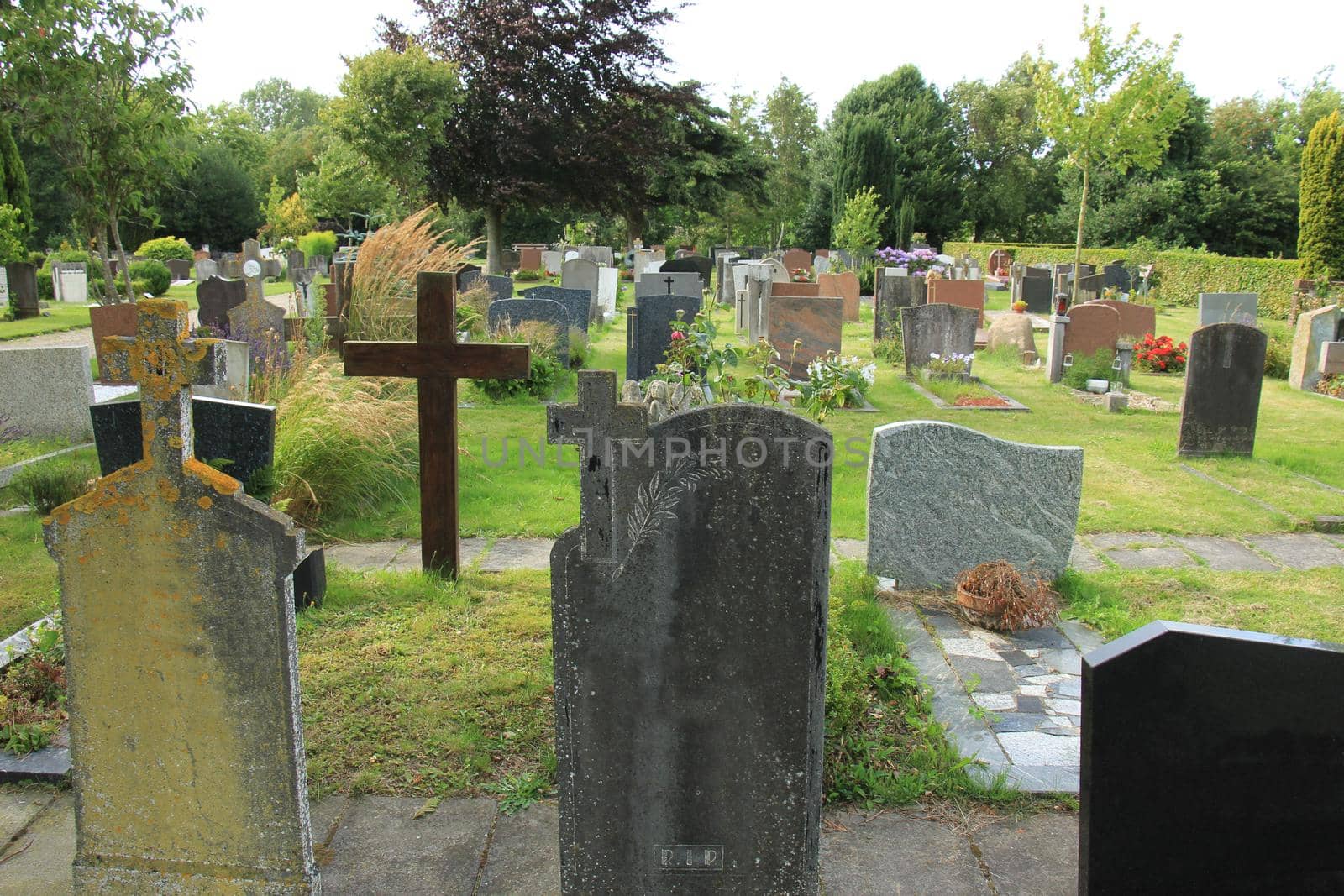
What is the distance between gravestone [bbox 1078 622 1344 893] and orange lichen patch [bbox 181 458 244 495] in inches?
87.2

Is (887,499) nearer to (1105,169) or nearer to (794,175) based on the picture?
(1105,169)

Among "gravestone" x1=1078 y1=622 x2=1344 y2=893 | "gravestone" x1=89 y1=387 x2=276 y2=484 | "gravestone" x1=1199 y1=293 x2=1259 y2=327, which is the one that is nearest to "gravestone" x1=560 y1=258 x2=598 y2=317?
"gravestone" x1=1199 y1=293 x2=1259 y2=327

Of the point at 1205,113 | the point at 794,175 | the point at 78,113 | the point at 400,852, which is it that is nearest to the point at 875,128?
the point at 794,175

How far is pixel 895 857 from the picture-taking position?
10.9 feet

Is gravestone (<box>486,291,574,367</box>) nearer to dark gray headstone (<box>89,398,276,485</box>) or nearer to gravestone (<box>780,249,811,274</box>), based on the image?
dark gray headstone (<box>89,398,276,485</box>)

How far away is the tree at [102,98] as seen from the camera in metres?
9.12

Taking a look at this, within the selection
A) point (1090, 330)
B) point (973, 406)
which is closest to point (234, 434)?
point (973, 406)

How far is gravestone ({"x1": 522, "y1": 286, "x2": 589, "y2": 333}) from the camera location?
1403 cm

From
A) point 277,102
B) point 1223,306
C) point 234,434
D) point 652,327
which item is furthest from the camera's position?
point 277,102

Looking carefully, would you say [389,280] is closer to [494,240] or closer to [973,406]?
[973,406]

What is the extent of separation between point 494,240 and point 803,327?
22.1 metres

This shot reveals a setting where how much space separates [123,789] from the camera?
9.59ft

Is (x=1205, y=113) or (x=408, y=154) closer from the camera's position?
(x=408, y=154)

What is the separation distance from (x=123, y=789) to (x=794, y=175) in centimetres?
4518
